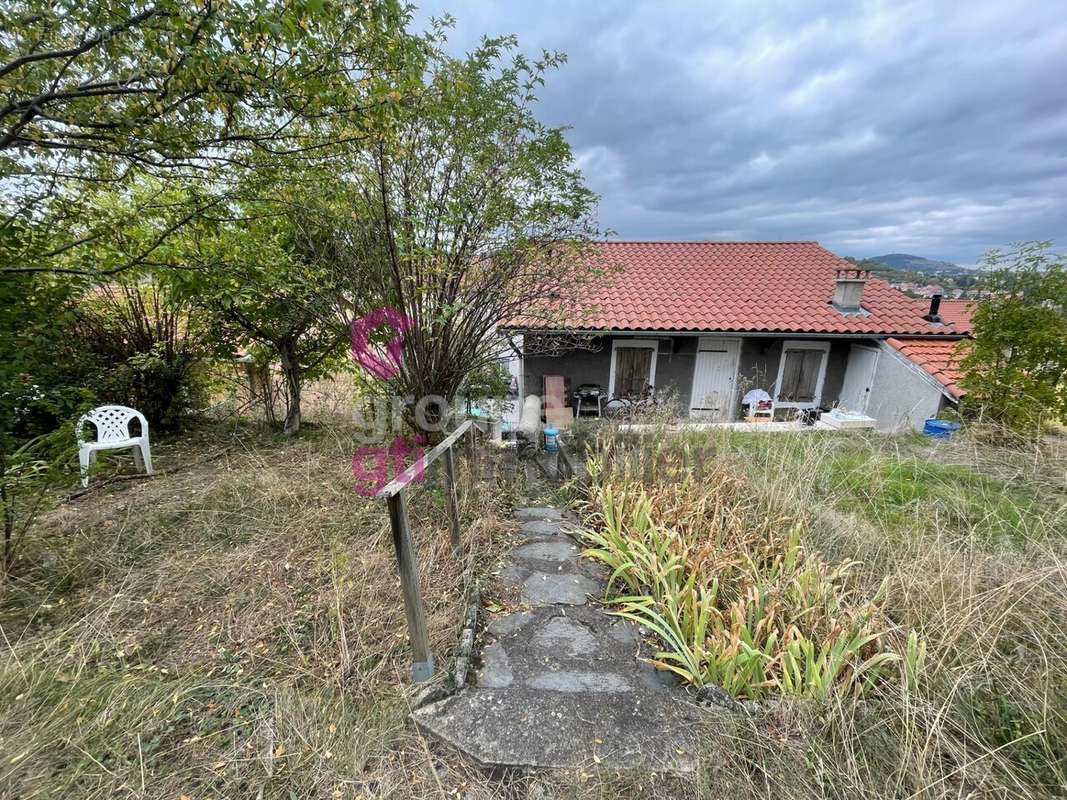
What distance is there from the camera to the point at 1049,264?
517 cm

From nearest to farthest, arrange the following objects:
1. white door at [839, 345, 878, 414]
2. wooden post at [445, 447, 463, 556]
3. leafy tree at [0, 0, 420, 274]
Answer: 1. leafy tree at [0, 0, 420, 274]
2. wooden post at [445, 447, 463, 556]
3. white door at [839, 345, 878, 414]

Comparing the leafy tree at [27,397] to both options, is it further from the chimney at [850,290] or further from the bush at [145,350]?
the chimney at [850,290]

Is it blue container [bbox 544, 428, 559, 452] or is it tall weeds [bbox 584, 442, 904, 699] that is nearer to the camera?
tall weeds [bbox 584, 442, 904, 699]

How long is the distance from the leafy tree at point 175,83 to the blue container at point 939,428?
26.6 ft

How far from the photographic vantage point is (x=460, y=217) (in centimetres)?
299

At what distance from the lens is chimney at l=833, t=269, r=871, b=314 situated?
8.02m

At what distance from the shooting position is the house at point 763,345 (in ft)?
25.0

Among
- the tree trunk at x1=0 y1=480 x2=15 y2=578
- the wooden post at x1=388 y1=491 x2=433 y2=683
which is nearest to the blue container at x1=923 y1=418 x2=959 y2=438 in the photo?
Answer: the wooden post at x1=388 y1=491 x2=433 y2=683

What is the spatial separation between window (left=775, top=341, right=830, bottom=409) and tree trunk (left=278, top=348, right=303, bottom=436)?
29.7 ft

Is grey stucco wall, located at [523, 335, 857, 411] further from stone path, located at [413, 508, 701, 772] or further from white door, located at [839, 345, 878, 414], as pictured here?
stone path, located at [413, 508, 701, 772]

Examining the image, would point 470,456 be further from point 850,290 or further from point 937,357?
point 850,290

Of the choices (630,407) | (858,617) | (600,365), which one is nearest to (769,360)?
(600,365)

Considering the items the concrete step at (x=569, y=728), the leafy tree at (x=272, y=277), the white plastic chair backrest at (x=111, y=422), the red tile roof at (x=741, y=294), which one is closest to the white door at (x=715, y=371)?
the red tile roof at (x=741, y=294)

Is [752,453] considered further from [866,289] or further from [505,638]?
[866,289]
